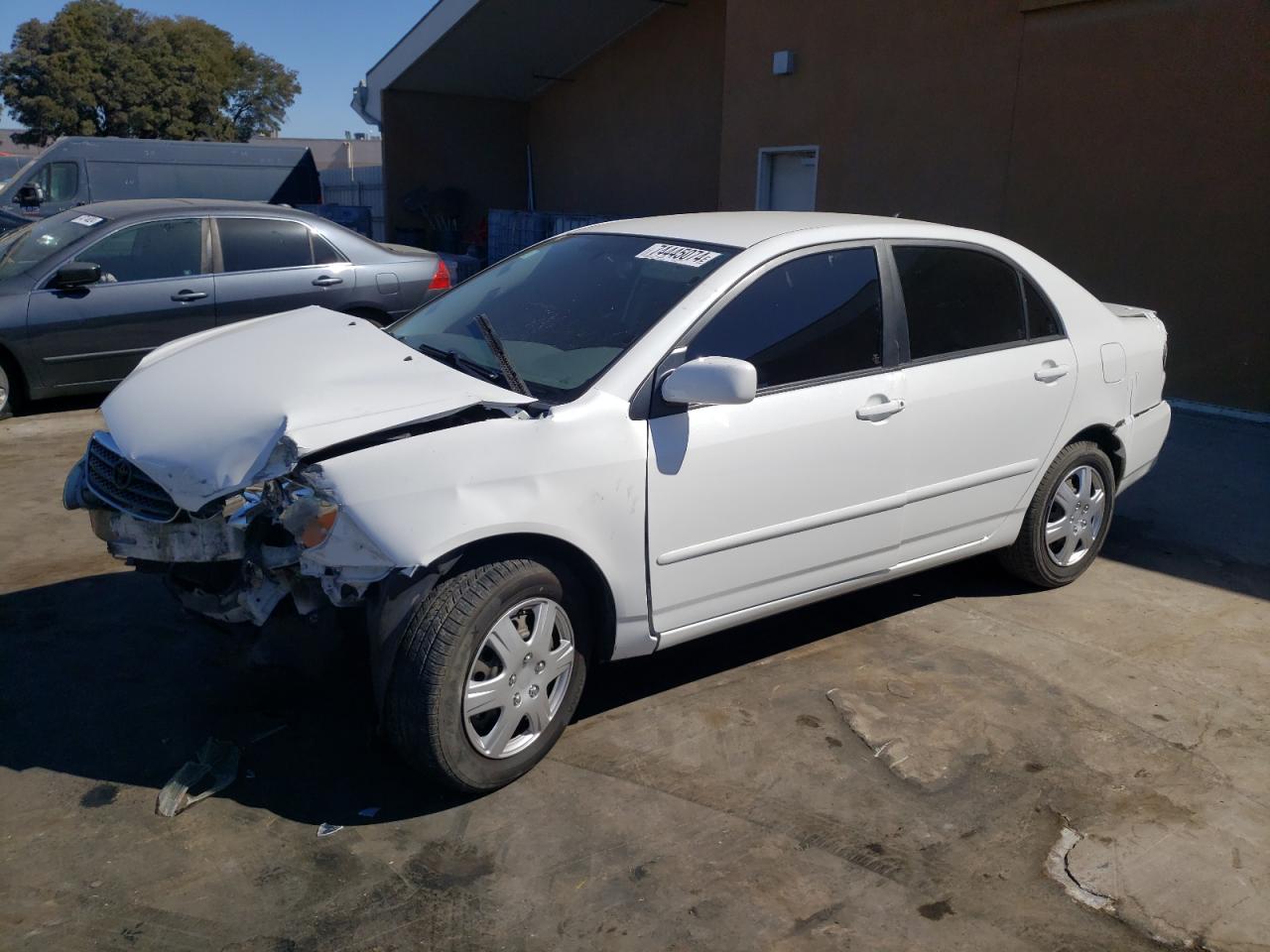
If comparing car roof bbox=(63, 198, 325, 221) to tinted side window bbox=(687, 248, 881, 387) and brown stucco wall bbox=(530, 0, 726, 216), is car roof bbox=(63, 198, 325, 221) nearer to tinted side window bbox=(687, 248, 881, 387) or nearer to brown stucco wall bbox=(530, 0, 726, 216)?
tinted side window bbox=(687, 248, 881, 387)

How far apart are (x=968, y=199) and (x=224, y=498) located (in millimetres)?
8362

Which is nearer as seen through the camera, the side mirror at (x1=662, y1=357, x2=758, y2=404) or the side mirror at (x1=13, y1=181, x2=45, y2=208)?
the side mirror at (x1=662, y1=357, x2=758, y2=404)

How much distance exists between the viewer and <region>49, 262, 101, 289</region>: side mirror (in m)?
7.42

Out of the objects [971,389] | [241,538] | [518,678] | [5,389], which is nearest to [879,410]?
[971,389]

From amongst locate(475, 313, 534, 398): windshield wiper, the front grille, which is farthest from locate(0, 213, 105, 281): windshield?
locate(475, 313, 534, 398): windshield wiper

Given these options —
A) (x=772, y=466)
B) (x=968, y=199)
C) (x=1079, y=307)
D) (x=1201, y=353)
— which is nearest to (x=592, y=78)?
(x=968, y=199)

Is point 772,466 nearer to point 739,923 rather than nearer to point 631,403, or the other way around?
point 631,403

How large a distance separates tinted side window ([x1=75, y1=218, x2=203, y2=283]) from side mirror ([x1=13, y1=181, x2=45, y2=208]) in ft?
28.8

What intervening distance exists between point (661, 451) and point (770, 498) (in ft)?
1.66

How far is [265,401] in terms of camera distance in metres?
3.29

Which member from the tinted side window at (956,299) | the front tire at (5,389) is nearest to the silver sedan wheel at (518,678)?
the tinted side window at (956,299)

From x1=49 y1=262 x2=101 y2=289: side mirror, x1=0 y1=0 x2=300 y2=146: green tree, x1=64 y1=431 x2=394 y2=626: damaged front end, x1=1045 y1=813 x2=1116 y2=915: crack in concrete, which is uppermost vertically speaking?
x1=0 y1=0 x2=300 y2=146: green tree

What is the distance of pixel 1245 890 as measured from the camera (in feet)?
9.76

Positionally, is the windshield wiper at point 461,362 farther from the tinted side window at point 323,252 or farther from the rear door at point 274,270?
the tinted side window at point 323,252
